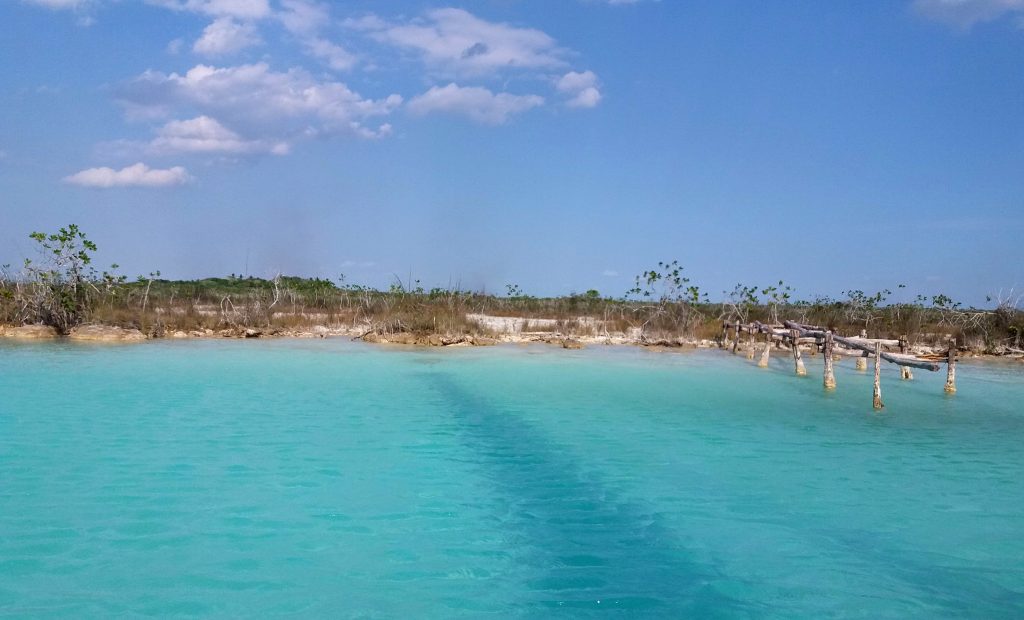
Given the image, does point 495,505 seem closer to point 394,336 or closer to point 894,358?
point 894,358

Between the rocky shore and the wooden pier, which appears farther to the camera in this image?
the rocky shore

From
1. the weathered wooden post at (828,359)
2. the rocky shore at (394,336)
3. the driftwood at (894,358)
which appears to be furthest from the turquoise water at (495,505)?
the rocky shore at (394,336)

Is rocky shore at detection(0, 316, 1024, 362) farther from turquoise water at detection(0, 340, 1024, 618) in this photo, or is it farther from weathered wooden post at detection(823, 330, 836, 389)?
turquoise water at detection(0, 340, 1024, 618)

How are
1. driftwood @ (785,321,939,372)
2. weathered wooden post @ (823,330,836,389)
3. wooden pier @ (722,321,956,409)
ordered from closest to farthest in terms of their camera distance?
driftwood @ (785,321,939,372), wooden pier @ (722,321,956,409), weathered wooden post @ (823,330,836,389)

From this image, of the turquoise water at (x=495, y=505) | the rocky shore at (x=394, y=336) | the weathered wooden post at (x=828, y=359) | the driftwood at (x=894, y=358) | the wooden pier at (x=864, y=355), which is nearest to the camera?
the turquoise water at (x=495, y=505)

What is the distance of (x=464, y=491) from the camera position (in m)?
5.99

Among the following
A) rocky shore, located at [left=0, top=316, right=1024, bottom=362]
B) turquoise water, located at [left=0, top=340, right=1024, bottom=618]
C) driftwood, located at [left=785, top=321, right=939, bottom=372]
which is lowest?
turquoise water, located at [left=0, top=340, right=1024, bottom=618]

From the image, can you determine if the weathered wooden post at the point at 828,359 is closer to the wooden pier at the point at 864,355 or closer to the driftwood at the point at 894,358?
the wooden pier at the point at 864,355

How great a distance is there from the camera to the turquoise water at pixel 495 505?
159 inches

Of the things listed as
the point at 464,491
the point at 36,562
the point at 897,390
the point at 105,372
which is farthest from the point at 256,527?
the point at 897,390

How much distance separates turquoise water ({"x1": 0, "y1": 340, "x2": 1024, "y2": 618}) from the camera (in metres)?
4.05

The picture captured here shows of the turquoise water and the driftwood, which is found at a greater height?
the driftwood

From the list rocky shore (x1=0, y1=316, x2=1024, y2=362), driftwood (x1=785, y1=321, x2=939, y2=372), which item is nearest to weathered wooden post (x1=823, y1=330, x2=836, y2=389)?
driftwood (x1=785, y1=321, x2=939, y2=372)

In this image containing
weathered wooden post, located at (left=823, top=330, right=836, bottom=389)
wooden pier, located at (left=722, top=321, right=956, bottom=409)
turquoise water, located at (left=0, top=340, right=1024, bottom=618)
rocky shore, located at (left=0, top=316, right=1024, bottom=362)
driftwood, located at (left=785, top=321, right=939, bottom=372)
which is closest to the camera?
turquoise water, located at (left=0, top=340, right=1024, bottom=618)
